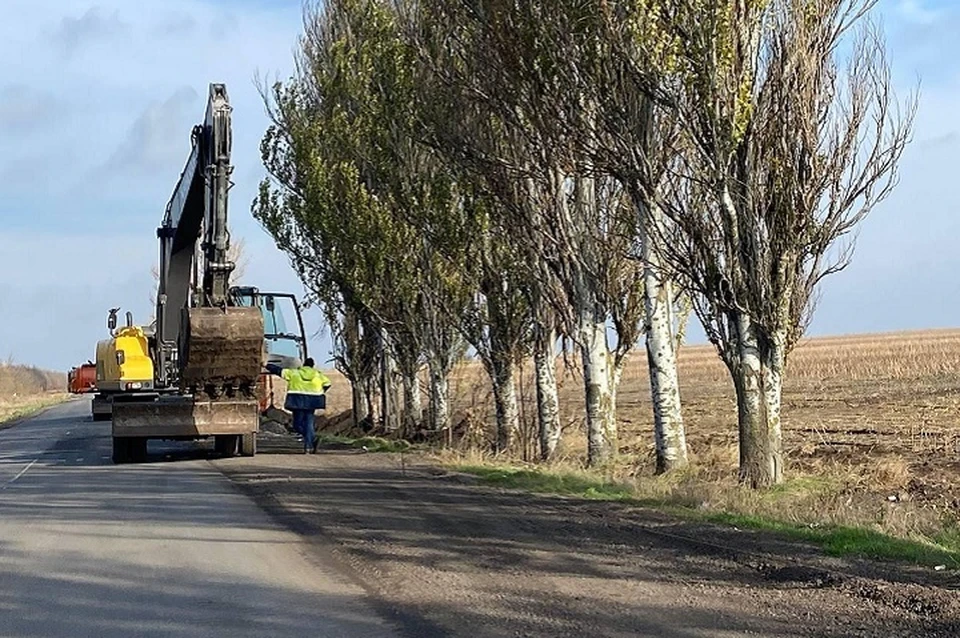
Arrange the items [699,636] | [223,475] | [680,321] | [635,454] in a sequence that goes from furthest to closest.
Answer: [680,321], [635,454], [223,475], [699,636]

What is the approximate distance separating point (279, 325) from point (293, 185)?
3884 millimetres

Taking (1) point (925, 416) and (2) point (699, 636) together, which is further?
(1) point (925, 416)

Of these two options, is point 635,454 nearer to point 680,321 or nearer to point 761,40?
point 680,321

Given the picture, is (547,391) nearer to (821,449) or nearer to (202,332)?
(821,449)

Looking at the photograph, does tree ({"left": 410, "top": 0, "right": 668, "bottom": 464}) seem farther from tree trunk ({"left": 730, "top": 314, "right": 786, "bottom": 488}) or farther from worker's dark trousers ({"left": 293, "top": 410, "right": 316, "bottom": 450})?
worker's dark trousers ({"left": 293, "top": 410, "right": 316, "bottom": 450})

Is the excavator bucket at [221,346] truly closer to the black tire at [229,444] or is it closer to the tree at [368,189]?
the black tire at [229,444]

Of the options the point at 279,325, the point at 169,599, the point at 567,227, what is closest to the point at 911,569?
the point at 169,599

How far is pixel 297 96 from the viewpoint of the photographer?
3281 cm

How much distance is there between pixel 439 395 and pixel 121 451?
24.5 feet

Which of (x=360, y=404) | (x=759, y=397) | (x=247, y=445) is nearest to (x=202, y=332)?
(x=247, y=445)

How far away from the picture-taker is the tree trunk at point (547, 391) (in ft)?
76.8

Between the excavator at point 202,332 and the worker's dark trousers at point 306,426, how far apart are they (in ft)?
4.82

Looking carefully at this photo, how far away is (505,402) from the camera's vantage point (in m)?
26.1

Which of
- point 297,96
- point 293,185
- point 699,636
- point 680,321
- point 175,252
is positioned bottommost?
point 699,636
